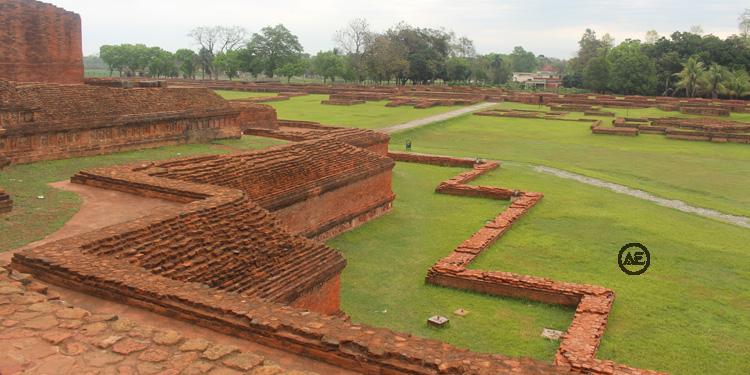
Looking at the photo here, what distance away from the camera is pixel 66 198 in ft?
24.7

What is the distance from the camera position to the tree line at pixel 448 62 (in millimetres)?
50750

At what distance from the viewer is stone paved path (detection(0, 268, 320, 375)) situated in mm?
3461

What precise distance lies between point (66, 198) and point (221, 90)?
43812 millimetres

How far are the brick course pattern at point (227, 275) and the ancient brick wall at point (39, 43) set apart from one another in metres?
6.25

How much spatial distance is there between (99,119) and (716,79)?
47.7m

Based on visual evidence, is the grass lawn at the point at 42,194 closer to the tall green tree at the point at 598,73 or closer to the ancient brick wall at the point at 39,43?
the ancient brick wall at the point at 39,43

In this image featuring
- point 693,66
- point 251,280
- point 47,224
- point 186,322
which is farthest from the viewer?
point 693,66

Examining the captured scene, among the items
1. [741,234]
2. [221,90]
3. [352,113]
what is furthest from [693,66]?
[741,234]

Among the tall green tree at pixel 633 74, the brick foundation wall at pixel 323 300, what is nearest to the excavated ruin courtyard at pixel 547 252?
the brick foundation wall at pixel 323 300

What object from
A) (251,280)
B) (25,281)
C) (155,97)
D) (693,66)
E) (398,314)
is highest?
(693,66)

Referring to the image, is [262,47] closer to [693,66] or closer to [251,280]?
[693,66]

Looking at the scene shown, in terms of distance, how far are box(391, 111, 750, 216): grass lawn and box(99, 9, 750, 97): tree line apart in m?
24.9

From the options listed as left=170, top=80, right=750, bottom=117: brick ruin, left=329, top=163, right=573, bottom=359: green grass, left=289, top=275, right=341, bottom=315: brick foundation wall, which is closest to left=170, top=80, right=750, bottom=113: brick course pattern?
left=170, top=80, right=750, bottom=117: brick ruin

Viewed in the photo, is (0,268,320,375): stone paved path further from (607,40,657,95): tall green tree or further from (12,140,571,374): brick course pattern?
(607,40,657,95): tall green tree
